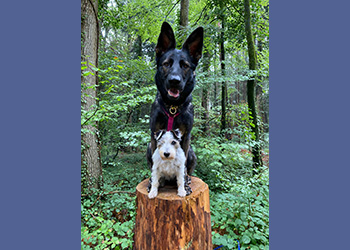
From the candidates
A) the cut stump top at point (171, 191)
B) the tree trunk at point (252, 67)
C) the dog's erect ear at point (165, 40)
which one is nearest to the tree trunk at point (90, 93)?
the cut stump top at point (171, 191)

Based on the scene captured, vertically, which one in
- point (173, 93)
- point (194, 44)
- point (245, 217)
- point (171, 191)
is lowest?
point (245, 217)

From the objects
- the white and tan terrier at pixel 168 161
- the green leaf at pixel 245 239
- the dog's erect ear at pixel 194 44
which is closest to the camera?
the white and tan terrier at pixel 168 161

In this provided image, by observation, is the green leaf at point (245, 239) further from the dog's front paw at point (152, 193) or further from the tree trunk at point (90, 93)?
the tree trunk at point (90, 93)

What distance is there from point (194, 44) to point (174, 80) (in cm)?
49

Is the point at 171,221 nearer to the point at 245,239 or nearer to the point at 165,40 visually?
the point at 245,239

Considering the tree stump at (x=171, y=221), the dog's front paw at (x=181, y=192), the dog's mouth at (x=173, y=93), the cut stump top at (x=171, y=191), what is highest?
the dog's mouth at (x=173, y=93)

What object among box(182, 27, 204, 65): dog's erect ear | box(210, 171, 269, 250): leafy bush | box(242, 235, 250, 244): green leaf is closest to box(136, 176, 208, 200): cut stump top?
box(210, 171, 269, 250): leafy bush

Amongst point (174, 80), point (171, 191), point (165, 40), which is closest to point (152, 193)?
point (171, 191)

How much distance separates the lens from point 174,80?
63.6 inches

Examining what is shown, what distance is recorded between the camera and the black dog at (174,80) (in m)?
1.72

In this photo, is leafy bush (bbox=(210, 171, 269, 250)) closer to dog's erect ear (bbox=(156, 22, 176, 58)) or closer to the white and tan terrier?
the white and tan terrier

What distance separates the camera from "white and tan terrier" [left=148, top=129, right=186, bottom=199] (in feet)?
5.58

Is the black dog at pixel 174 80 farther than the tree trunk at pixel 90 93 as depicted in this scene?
No

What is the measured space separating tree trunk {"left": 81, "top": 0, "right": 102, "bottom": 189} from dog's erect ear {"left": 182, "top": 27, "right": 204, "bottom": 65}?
223 cm
